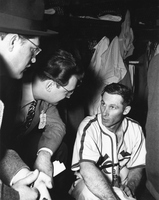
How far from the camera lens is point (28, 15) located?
4.57 ft

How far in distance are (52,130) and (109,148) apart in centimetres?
56

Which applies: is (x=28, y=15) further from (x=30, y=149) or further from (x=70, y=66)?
(x=30, y=149)

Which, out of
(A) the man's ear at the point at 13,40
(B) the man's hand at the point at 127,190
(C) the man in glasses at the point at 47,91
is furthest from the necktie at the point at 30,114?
(B) the man's hand at the point at 127,190

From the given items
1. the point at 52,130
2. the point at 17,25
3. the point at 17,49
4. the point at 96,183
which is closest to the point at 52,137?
the point at 52,130

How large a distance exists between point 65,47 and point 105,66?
719mm

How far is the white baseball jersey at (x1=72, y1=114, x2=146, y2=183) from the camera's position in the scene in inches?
92.1

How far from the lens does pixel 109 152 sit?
2.45m

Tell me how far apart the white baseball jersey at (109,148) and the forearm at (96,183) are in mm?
84

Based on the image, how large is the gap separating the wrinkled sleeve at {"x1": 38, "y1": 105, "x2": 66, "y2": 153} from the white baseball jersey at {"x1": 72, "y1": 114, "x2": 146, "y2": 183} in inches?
7.6

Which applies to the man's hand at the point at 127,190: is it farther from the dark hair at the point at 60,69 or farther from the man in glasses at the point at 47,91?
the dark hair at the point at 60,69

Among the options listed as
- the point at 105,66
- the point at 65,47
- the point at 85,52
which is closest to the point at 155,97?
the point at 65,47

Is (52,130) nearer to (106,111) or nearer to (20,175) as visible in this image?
(106,111)

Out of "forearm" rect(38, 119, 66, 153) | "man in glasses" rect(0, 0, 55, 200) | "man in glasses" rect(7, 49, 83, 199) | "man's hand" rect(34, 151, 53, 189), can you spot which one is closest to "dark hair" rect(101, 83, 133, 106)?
"man in glasses" rect(7, 49, 83, 199)

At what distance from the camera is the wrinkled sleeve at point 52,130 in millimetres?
2201
